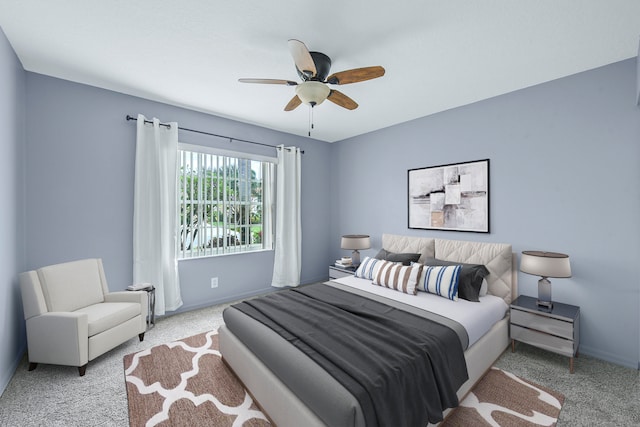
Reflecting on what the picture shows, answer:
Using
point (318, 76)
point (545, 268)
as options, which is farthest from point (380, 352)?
point (318, 76)

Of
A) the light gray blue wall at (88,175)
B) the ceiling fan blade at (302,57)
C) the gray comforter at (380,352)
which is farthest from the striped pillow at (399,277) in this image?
the light gray blue wall at (88,175)

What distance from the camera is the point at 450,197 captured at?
3.58 meters

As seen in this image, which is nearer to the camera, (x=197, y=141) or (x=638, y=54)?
(x=638, y=54)

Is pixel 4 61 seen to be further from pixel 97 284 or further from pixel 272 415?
pixel 272 415

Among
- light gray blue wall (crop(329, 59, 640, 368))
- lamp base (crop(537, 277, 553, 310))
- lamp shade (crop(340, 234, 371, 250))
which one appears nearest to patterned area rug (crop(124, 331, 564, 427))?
lamp base (crop(537, 277, 553, 310))

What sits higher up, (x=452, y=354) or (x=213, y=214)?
(x=213, y=214)

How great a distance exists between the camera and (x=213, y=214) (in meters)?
3.98

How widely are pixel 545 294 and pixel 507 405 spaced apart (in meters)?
1.20

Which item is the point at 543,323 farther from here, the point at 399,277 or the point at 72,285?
the point at 72,285

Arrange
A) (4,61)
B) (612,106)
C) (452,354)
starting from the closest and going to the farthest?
(452,354) < (4,61) < (612,106)

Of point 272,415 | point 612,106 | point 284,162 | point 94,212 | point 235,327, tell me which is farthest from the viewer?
point 284,162

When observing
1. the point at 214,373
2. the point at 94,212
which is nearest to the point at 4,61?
the point at 94,212

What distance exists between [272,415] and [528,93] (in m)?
3.86

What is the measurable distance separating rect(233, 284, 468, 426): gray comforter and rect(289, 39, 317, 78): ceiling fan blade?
1.95 m
